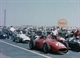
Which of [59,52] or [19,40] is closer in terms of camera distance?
[59,52]

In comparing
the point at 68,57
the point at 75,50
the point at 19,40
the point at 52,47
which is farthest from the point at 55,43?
the point at 19,40

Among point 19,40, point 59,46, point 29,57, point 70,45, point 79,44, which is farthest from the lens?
point 19,40

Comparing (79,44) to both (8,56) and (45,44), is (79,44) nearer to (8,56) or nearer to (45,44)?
(45,44)

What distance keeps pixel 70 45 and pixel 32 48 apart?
2.54 metres

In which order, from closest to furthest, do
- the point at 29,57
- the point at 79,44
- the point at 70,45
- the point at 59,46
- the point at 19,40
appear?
the point at 29,57, the point at 59,46, the point at 79,44, the point at 70,45, the point at 19,40

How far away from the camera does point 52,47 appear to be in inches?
446

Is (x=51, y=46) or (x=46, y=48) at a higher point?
(x=51, y=46)

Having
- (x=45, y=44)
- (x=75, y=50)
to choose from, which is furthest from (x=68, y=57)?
(x=75, y=50)

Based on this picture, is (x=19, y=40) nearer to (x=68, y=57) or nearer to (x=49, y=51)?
(x=49, y=51)

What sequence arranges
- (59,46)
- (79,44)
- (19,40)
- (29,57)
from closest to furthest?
(29,57)
(59,46)
(79,44)
(19,40)

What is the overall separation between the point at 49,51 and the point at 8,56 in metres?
2.50

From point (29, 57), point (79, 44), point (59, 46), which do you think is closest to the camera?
point (29, 57)

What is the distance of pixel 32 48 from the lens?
514 inches

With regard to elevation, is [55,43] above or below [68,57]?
above
